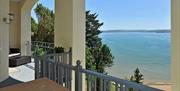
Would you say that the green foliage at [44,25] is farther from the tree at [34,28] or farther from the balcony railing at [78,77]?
the balcony railing at [78,77]

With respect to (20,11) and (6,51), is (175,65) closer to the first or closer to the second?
(6,51)

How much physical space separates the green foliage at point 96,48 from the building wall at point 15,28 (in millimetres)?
3396

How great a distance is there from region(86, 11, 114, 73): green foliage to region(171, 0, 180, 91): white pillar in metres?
9.13

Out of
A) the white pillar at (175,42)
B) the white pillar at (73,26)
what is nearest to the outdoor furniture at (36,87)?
the white pillar at (175,42)

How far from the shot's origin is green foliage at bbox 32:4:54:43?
17094mm

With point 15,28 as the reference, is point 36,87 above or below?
below

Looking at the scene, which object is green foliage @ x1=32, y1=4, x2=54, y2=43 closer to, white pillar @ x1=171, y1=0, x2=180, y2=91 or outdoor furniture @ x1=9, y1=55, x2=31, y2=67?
outdoor furniture @ x1=9, y1=55, x2=31, y2=67

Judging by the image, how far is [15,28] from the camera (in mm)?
11742

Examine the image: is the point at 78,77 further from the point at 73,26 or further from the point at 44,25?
the point at 44,25

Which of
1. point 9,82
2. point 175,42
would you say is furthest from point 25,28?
point 175,42

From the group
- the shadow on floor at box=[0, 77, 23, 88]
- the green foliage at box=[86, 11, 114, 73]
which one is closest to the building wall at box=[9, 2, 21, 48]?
the green foliage at box=[86, 11, 114, 73]

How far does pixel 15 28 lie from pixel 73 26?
6437 millimetres

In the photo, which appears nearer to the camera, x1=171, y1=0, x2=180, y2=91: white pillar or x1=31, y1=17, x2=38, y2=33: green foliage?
x1=171, y1=0, x2=180, y2=91: white pillar

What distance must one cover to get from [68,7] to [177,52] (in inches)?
166
